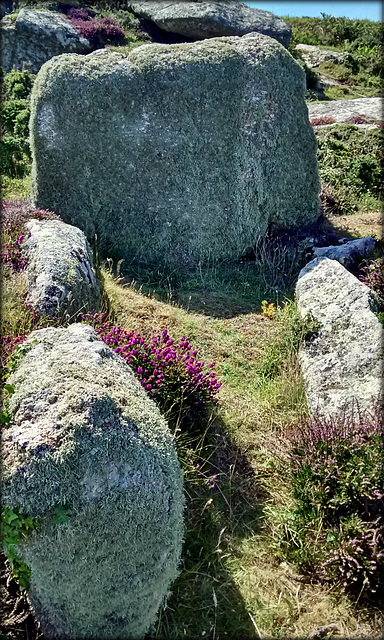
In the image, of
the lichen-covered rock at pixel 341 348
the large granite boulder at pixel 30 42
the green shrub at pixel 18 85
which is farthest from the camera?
the large granite boulder at pixel 30 42

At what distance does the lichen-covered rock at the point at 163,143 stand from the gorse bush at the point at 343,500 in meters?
4.98

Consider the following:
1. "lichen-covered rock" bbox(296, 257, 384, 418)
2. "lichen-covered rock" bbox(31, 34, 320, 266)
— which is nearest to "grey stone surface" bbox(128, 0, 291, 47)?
"lichen-covered rock" bbox(31, 34, 320, 266)

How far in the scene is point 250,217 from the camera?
31.6 feet

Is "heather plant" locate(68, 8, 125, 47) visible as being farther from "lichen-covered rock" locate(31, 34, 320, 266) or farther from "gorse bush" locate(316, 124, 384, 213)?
"lichen-covered rock" locate(31, 34, 320, 266)

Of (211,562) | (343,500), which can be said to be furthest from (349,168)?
(211,562)

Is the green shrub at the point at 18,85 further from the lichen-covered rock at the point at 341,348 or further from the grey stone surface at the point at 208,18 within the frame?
the lichen-covered rock at the point at 341,348

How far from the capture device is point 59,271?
6.66m

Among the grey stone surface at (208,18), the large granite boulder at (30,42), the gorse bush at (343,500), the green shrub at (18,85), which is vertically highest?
the grey stone surface at (208,18)

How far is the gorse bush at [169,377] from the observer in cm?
554

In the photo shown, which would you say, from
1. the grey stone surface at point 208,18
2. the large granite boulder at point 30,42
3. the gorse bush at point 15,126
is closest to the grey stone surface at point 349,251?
the gorse bush at point 15,126

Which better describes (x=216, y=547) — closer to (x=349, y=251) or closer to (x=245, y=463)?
(x=245, y=463)

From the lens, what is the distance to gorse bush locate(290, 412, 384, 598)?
436 centimetres

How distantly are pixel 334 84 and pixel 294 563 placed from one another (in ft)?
77.6

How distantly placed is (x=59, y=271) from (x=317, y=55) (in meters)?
25.9
